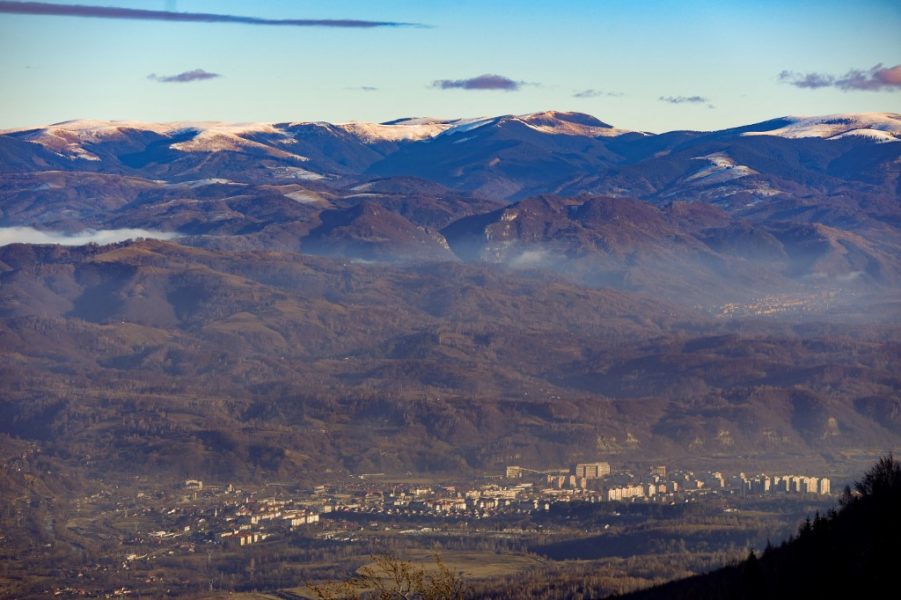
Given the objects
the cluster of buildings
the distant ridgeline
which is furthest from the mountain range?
the distant ridgeline

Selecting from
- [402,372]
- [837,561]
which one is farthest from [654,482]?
[837,561]

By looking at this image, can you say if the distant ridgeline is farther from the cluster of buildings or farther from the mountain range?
the mountain range

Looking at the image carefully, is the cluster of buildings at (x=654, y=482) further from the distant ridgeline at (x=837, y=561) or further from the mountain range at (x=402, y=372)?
the distant ridgeline at (x=837, y=561)

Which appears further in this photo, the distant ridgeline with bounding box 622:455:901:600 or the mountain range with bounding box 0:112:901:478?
the mountain range with bounding box 0:112:901:478

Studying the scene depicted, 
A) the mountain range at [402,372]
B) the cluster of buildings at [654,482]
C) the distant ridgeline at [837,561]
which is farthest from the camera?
the mountain range at [402,372]

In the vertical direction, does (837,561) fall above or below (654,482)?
above

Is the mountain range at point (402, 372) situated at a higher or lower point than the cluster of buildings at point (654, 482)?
higher

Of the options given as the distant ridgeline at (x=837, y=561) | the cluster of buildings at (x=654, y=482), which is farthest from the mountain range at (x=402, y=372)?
the distant ridgeline at (x=837, y=561)

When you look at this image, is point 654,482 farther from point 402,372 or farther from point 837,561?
point 837,561
